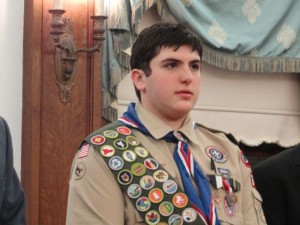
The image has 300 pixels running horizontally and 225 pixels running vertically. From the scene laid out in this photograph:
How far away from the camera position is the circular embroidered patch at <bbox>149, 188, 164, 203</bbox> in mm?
1786

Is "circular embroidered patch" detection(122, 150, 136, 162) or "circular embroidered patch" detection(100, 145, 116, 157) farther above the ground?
"circular embroidered patch" detection(100, 145, 116, 157)

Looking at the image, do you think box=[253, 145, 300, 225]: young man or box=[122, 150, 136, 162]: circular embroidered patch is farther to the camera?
box=[253, 145, 300, 225]: young man

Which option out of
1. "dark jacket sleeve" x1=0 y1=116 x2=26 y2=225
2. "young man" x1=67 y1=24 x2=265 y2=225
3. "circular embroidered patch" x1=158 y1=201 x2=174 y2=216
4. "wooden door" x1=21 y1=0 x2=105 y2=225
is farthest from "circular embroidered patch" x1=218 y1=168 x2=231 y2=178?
"wooden door" x1=21 y1=0 x2=105 y2=225

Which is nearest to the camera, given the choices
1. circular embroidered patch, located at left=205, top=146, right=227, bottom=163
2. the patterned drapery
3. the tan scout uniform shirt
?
the tan scout uniform shirt

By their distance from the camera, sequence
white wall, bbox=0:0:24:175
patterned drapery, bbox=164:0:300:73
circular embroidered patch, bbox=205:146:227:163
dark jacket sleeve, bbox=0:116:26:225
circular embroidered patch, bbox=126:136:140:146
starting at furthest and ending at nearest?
patterned drapery, bbox=164:0:300:73
white wall, bbox=0:0:24:175
dark jacket sleeve, bbox=0:116:26:225
circular embroidered patch, bbox=205:146:227:163
circular embroidered patch, bbox=126:136:140:146

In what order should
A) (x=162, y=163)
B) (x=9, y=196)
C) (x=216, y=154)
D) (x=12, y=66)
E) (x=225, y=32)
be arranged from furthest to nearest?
(x=225, y=32)
(x=12, y=66)
(x=9, y=196)
(x=216, y=154)
(x=162, y=163)

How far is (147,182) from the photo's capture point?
5.91 ft

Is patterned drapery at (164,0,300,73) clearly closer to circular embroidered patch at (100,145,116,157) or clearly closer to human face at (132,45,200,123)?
human face at (132,45,200,123)

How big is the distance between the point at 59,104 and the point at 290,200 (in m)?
1.37

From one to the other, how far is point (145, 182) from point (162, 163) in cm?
9

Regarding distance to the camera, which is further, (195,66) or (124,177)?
(195,66)

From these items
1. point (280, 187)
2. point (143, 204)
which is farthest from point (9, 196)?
point (280, 187)

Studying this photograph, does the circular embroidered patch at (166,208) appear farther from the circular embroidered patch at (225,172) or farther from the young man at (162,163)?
the circular embroidered patch at (225,172)

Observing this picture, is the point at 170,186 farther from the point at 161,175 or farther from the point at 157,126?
the point at 157,126
